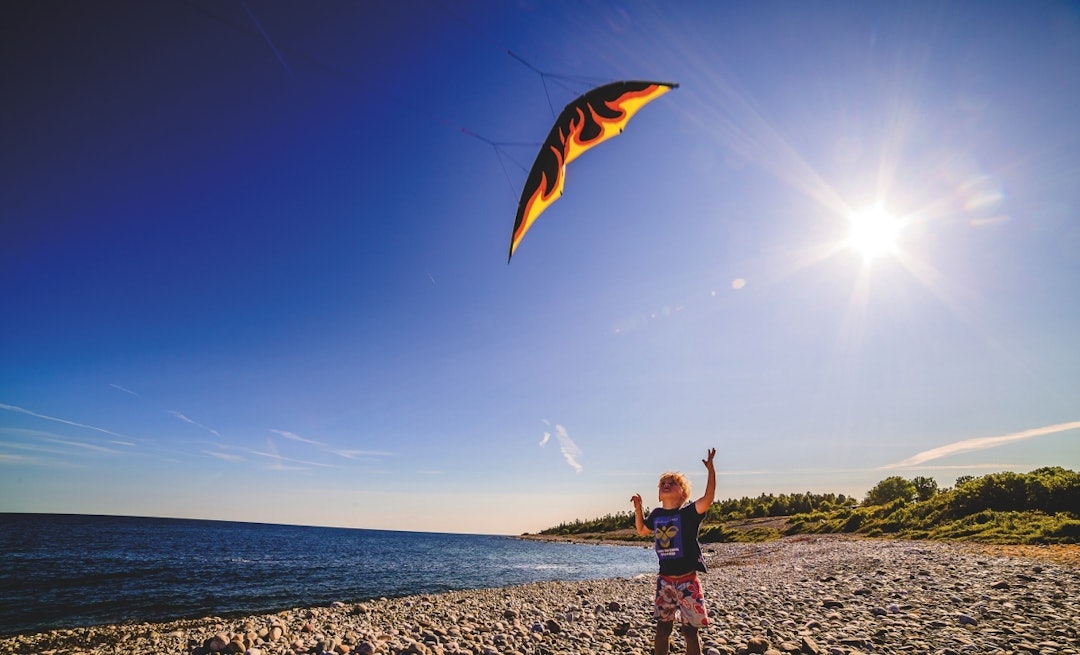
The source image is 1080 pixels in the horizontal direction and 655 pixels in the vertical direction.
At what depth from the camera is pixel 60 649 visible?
10.5 m

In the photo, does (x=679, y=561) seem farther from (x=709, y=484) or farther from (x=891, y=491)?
(x=891, y=491)

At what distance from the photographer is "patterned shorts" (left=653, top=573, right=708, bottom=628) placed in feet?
14.7

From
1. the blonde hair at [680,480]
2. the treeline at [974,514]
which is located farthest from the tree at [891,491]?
the blonde hair at [680,480]

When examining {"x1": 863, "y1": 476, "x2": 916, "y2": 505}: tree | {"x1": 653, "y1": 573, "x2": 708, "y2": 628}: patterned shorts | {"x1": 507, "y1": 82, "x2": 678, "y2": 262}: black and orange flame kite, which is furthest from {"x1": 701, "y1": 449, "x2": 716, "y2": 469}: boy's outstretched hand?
{"x1": 863, "y1": 476, "x2": 916, "y2": 505}: tree

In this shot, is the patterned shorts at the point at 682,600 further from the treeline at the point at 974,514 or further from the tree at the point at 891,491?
the tree at the point at 891,491

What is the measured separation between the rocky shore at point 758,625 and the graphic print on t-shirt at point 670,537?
10.1 feet

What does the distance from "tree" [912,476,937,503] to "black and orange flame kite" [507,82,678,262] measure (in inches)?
2757

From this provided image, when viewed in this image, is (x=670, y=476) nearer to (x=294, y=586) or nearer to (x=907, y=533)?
(x=294, y=586)

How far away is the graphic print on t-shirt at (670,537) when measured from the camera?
4734 millimetres

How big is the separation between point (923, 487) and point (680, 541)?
7207 centimetres

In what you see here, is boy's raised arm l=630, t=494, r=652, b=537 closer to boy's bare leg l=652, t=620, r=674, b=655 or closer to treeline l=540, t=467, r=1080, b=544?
boy's bare leg l=652, t=620, r=674, b=655

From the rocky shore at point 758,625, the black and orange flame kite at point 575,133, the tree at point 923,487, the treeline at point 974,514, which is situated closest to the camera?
the black and orange flame kite at point 575,133

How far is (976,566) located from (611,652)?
46.7ft

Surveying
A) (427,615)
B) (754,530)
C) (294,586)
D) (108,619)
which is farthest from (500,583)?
(754,530)
